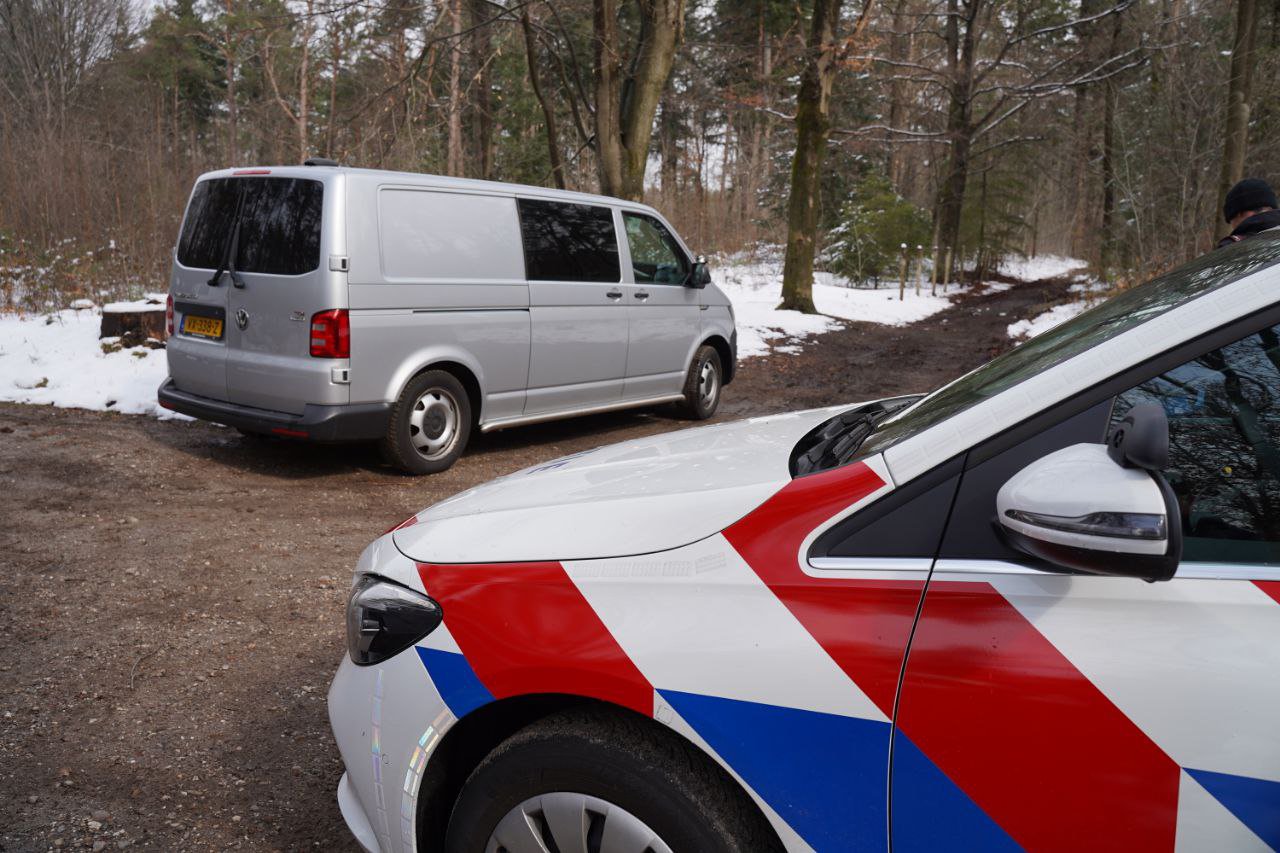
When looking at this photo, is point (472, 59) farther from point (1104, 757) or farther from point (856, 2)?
point (1104, 757)

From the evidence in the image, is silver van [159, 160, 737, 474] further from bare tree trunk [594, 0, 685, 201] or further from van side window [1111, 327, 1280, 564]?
bare tree trunk [594, 0, 685, 201]

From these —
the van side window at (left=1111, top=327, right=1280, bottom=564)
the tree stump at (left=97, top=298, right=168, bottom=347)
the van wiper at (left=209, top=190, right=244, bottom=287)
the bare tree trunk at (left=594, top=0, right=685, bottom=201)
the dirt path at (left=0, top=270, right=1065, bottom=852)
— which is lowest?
the dirt path at (left=0, top=270, right=1065, bottom=852)

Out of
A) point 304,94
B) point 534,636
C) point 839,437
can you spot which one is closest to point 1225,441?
point 839,437

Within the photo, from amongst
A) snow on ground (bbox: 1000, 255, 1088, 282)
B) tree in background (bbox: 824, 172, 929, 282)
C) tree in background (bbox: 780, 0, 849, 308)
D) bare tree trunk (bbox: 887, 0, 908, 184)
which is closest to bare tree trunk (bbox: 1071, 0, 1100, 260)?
snow on ground (bbox: 1000, 255, 1088, 282)

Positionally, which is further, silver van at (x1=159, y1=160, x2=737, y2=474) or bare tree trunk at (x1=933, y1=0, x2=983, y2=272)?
bare tree trunk at (x1=933, y1=0, x2=983, y2=272)

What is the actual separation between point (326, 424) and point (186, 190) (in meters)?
11.8

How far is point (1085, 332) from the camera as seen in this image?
6.59 ft

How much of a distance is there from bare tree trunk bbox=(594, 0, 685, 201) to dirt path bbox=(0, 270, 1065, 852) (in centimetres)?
810

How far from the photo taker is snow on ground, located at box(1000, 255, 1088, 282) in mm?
43562

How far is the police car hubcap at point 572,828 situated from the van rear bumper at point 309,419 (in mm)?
4686

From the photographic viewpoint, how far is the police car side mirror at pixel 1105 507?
1.38m

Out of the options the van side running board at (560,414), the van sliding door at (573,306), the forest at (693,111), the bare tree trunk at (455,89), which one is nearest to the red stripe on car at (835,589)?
the van side running board at (560,414)

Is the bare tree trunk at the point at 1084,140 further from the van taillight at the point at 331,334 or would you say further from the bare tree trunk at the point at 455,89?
the van taillight at the point at 331,334

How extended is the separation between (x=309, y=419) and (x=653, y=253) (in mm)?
3671
